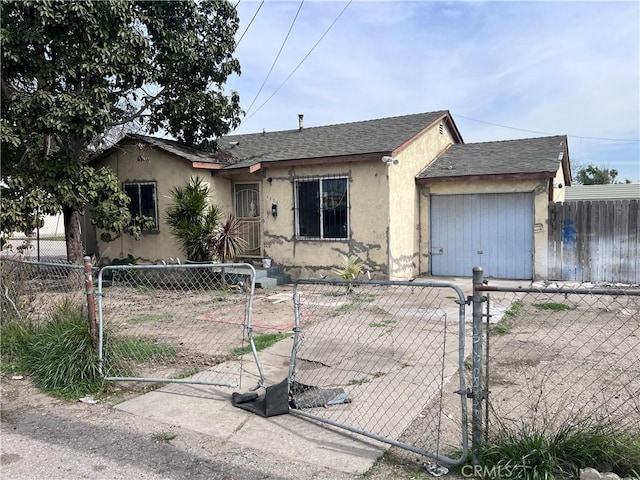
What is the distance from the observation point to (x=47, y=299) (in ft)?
20.6

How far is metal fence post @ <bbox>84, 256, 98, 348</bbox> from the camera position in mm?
4953

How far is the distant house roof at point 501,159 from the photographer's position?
11.6 metres

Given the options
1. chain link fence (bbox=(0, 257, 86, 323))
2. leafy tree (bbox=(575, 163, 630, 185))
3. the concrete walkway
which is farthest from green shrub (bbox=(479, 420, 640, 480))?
leafy tree (bbox=(575, 163, 630, 185))

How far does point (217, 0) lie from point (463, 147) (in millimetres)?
8266

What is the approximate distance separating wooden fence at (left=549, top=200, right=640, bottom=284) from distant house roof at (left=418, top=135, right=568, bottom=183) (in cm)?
110

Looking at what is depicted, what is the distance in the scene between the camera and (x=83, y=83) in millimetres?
10805

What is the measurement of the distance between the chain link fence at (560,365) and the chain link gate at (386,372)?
1.27 ft

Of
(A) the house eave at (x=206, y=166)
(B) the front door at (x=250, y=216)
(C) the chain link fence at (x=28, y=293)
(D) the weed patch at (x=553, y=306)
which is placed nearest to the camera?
(C) the chain link fence at (x=28, y=293)

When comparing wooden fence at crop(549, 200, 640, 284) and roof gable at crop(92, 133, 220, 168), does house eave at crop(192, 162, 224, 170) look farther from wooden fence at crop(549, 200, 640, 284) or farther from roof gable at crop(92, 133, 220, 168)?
wooden fence at crop(549, 200, 640, 284)

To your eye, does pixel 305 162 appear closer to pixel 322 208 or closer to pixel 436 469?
pixel 322 208

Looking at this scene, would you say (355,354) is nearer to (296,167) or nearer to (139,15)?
(296,167)

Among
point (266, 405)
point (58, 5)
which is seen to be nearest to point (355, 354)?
point (266, 405)

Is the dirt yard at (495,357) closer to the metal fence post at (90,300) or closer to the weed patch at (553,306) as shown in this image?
the weed patch at (553,306)

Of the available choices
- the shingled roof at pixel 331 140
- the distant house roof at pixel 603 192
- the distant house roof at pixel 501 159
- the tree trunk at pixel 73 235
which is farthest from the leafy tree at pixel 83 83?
the distant house roof at pixel 603 192
